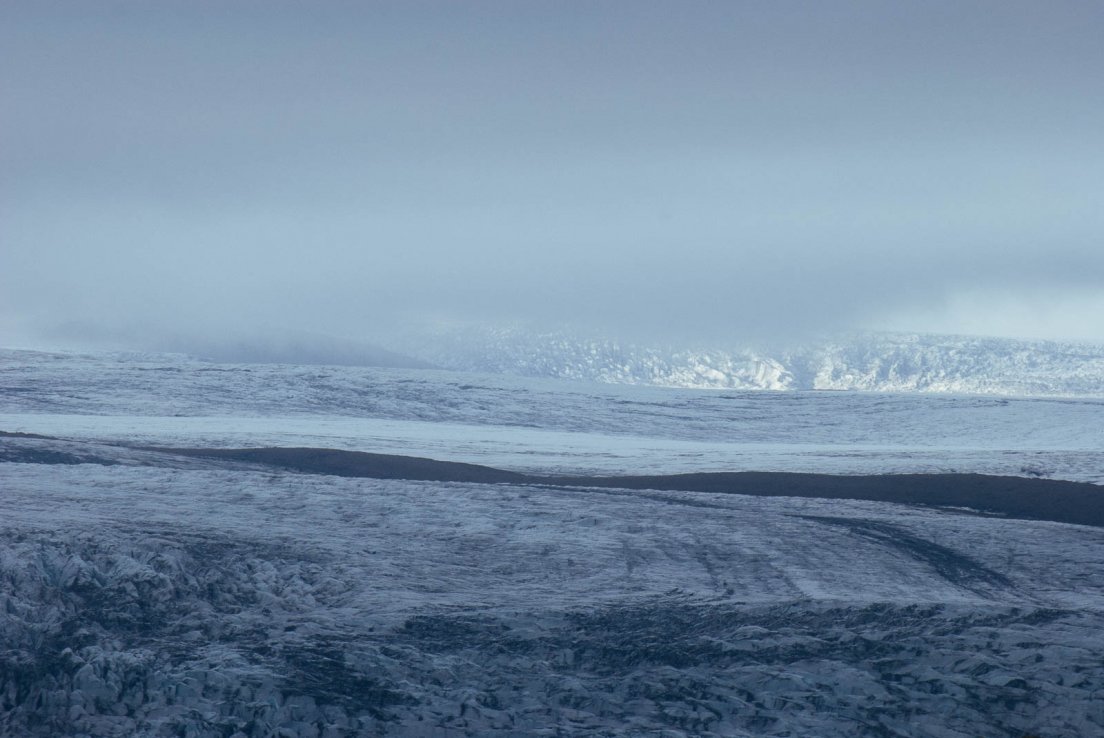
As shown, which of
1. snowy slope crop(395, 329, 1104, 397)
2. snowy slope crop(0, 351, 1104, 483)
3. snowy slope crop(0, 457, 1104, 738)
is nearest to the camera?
snowy slope crop(0, 457, 1104, 738)

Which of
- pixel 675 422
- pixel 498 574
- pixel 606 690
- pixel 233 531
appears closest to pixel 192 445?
pixel 233 531

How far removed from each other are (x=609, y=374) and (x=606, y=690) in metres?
124

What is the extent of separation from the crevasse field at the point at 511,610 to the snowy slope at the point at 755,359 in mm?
100898

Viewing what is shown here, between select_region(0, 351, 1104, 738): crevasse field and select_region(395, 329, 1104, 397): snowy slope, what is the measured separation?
331 ft

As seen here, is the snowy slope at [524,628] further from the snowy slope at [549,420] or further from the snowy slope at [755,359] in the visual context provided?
the snowy slope at [755,359]

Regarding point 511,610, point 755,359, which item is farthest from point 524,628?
point 755,359

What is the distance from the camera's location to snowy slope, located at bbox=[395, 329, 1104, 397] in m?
121

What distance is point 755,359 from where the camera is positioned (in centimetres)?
14138

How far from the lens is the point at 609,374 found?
137 m

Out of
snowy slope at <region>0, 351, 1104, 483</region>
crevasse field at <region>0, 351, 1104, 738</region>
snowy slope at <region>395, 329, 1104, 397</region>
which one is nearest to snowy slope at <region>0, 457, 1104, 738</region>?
crevasse field at <region>0, 351, 1104, 738</region>

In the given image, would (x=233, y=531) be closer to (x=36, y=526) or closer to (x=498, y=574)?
(x=36, y=526)

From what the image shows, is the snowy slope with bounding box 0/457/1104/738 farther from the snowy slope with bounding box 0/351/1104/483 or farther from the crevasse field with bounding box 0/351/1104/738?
the snowy slope with bounding box 0/351/1104/483

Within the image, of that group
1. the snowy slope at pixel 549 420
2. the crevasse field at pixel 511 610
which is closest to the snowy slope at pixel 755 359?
the snowy slope at pixel 549 420

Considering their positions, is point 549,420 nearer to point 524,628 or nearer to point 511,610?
point 511,610
